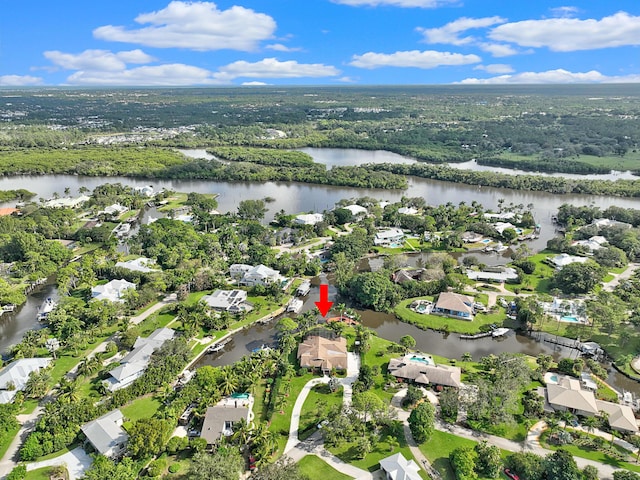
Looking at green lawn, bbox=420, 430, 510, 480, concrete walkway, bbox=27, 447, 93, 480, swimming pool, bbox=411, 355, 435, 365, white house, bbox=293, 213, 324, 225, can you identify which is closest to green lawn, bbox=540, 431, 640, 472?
green lawn, bbox=420, 430, 510, 480

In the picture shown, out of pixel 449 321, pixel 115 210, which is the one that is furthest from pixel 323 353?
pixel 115 210

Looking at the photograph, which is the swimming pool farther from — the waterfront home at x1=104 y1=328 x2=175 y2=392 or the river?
the waterfront home at x1=104 y1=328 x2=175 y2=392

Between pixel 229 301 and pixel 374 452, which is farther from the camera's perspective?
pixel 229 301

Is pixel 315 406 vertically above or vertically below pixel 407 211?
below

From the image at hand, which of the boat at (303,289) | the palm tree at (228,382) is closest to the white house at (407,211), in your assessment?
the boat at (303,289)

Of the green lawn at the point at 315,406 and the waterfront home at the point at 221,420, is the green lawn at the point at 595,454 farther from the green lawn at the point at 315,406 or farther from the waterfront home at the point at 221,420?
the waterfront home at the point at 221,420

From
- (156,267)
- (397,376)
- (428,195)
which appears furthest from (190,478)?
(428,195)

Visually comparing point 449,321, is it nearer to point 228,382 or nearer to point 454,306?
point 454,306

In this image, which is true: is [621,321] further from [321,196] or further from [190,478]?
[321,196]
